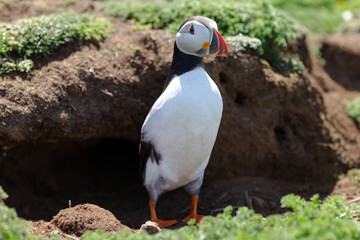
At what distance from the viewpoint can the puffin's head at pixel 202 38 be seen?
4.30 meters

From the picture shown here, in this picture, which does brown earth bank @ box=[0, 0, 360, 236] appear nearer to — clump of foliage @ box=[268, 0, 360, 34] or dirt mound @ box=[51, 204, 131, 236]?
dirt mound @ box=[51, 204, 131, 236]

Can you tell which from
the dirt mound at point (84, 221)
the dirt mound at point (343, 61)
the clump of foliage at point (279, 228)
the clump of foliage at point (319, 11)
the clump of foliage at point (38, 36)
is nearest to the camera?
the clump of foliage at point (279, 228)

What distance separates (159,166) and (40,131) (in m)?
1.42

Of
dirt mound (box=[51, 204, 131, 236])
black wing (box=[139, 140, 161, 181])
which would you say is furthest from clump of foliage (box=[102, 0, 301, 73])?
dirt mound (box=[51, 204, 131, 236])

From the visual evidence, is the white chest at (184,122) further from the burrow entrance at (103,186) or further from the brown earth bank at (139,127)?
the brown earth bank at (139,127)

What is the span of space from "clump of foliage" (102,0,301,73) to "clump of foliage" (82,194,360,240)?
2.72 metres

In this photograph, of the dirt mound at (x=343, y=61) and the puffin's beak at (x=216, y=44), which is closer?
the puffin's beak at (x=216, y=44)

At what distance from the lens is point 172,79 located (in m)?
4.50

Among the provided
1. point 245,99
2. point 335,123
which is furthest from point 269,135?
point 335,123

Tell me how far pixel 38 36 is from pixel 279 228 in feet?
12.0

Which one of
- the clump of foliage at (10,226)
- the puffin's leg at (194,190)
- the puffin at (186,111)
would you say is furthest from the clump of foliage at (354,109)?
the clump of foliage at (10,226)

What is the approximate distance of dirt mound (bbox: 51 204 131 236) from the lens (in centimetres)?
425

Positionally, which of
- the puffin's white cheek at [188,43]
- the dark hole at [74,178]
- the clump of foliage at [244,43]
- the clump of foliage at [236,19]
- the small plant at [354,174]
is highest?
the puffin's white cheek at [188,43]

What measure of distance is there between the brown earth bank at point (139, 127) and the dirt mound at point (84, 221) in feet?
1.23
